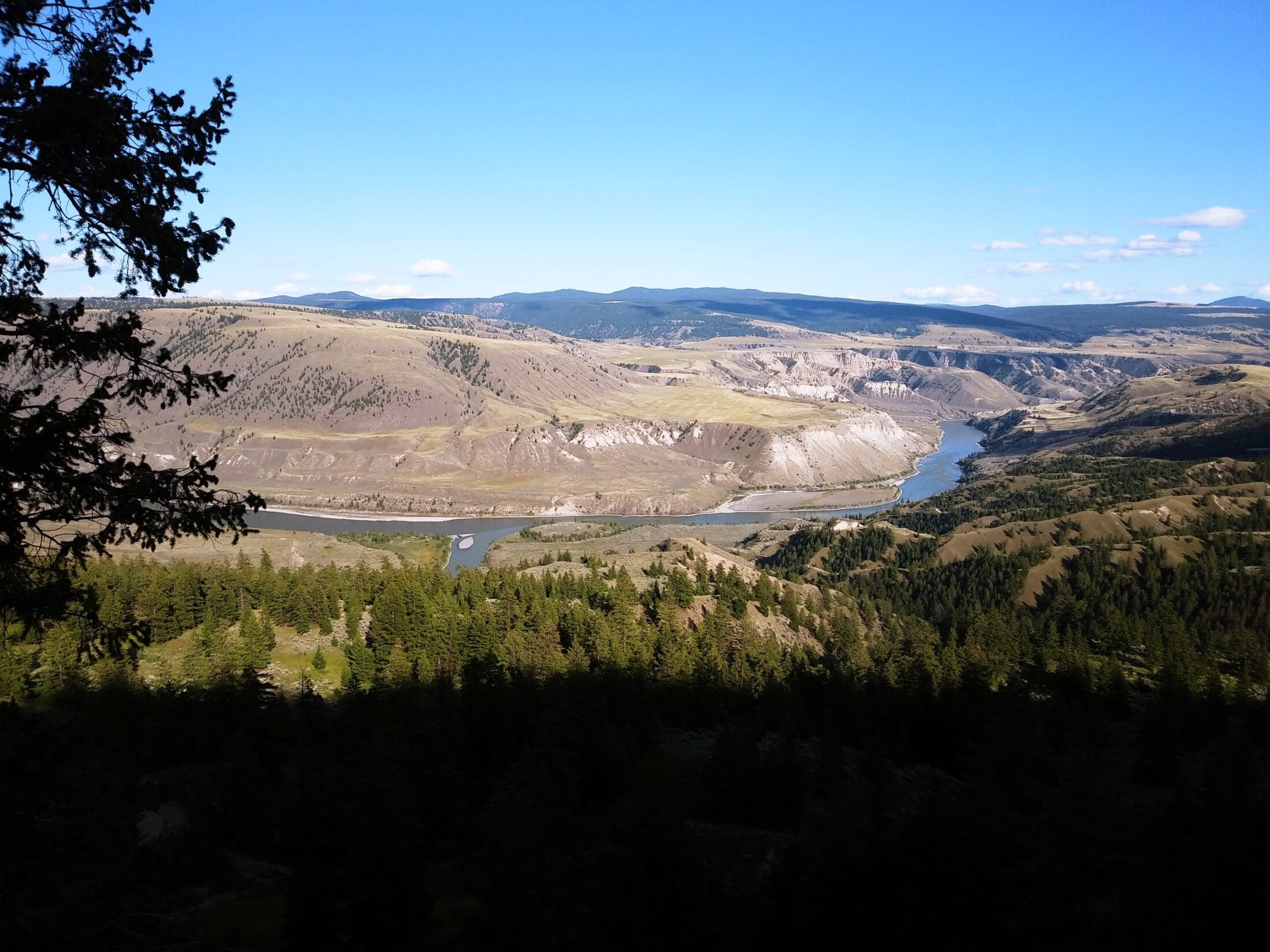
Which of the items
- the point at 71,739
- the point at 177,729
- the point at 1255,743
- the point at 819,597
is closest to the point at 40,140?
the point at 71,739

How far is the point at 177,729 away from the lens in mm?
39156

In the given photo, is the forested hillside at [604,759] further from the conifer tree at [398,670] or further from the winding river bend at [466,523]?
the winding river bend at [466,523]

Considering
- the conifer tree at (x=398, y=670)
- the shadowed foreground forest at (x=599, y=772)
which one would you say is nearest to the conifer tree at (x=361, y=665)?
the shadowed foreground forest at (x=599, y=772)

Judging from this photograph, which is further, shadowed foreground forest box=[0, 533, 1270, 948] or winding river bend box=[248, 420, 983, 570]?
winding river bend box=[248, 420, 983, 570]

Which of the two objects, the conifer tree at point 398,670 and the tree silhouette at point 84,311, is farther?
the conifer tree at point 398,670

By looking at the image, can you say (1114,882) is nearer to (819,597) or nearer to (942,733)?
(942,733)

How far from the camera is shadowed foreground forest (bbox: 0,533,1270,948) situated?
1748cm

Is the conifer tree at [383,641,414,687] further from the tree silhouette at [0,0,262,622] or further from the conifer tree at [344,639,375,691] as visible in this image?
the tree silhouette at [0,0,262,622]

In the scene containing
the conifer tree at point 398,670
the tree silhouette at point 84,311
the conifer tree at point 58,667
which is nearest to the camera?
the tree silhouette at point 84,311

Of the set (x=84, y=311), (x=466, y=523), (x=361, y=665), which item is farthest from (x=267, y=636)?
(x=466, y=523)

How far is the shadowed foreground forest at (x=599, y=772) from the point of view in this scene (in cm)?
1748

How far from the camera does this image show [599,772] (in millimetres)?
36969

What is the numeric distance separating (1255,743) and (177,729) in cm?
6359

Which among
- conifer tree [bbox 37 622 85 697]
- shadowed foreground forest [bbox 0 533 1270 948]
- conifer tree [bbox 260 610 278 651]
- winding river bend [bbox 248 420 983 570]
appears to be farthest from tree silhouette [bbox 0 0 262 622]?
winding river bend [bbox 248 420 983 570]
